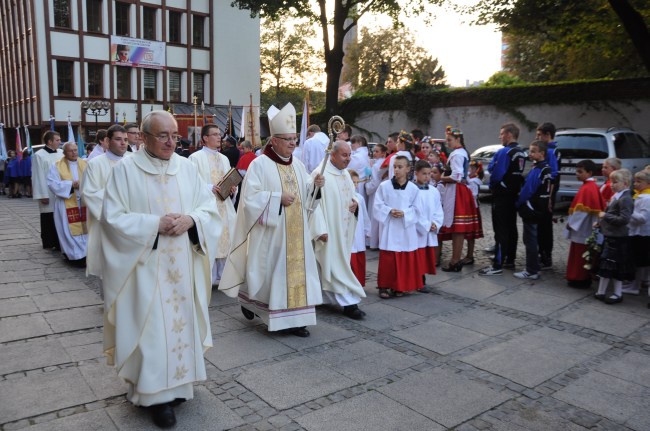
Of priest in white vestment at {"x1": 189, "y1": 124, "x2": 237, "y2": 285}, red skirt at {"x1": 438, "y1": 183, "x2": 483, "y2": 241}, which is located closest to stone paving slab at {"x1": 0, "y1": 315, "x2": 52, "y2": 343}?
priest in white vestment at {"x1": 189, "y1": 124, "x2": 237, "y2": 285}

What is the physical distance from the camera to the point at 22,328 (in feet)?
17.6

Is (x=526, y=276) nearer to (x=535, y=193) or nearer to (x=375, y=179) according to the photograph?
(x=535, y=193)

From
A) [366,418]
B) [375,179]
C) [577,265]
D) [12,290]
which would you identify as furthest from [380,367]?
[375,179]

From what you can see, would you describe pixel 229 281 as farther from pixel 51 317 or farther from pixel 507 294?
pixel 507 294

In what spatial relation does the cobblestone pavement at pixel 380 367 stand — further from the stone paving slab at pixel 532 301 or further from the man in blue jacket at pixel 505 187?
the man in blue jacket at pixel 505 187

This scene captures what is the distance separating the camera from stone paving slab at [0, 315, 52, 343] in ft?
16.8

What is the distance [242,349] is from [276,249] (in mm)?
988

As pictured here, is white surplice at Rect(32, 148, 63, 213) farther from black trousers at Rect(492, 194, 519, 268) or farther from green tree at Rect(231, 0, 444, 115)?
green tree at Rect(231, 0, 444, 115)

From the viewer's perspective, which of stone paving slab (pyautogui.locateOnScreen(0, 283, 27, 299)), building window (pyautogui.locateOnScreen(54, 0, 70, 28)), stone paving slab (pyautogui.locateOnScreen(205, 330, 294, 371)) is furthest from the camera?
building window (pyautogui.locateOnScreen(54, 0, 70, 28))

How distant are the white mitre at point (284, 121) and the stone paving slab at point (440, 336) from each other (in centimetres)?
225

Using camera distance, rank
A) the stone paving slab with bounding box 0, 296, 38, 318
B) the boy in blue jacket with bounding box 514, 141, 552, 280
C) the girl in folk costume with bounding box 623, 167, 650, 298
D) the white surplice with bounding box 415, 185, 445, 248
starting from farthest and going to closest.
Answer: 1. the boy in blue jacket with bounding box 514, 141, 552, 280
2. the white surplice with bounding box 415, 185, 445, 248
3. the girl in folk costume with bounding box 623, 167, 650, 298
4. the stone paving slab with bounding box 0, 296, 38, 318

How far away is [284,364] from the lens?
4.57 meters

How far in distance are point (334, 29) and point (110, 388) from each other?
21.4 metres

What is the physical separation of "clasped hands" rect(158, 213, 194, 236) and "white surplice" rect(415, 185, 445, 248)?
3.78 meters
